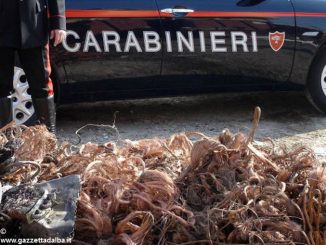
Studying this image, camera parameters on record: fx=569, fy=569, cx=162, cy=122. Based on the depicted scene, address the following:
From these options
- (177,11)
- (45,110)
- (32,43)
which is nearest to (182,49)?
→ (177,11)

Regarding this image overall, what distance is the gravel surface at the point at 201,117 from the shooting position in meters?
5.20

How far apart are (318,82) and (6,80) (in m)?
3.11

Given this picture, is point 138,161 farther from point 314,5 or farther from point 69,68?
point 314,5

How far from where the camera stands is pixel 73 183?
6.11ft

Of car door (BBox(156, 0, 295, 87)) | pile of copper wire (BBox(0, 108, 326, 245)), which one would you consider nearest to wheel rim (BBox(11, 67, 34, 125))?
car door (BBox(156, 0, 295, 87))

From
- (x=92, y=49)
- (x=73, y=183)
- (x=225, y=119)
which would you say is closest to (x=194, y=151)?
(x=73, y=183)

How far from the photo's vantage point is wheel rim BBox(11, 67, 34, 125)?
16.4ft

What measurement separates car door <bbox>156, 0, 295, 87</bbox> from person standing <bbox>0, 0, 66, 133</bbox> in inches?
59.1

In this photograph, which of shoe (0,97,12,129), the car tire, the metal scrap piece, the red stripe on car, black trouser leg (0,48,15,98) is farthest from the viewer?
the car tire

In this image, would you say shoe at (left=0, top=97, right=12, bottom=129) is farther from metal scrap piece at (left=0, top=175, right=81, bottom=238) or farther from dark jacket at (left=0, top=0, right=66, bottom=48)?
metal scrap piece at (left=0, top=175, right=81, bottom=238)

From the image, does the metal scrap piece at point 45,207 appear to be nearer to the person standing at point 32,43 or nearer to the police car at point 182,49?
the person standing at point 32,43

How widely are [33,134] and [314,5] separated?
12.8 feet

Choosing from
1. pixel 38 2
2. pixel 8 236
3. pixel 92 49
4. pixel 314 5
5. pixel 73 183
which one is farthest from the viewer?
pixel 314 5

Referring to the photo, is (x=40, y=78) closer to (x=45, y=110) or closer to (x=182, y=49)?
(x=45, y=110)
